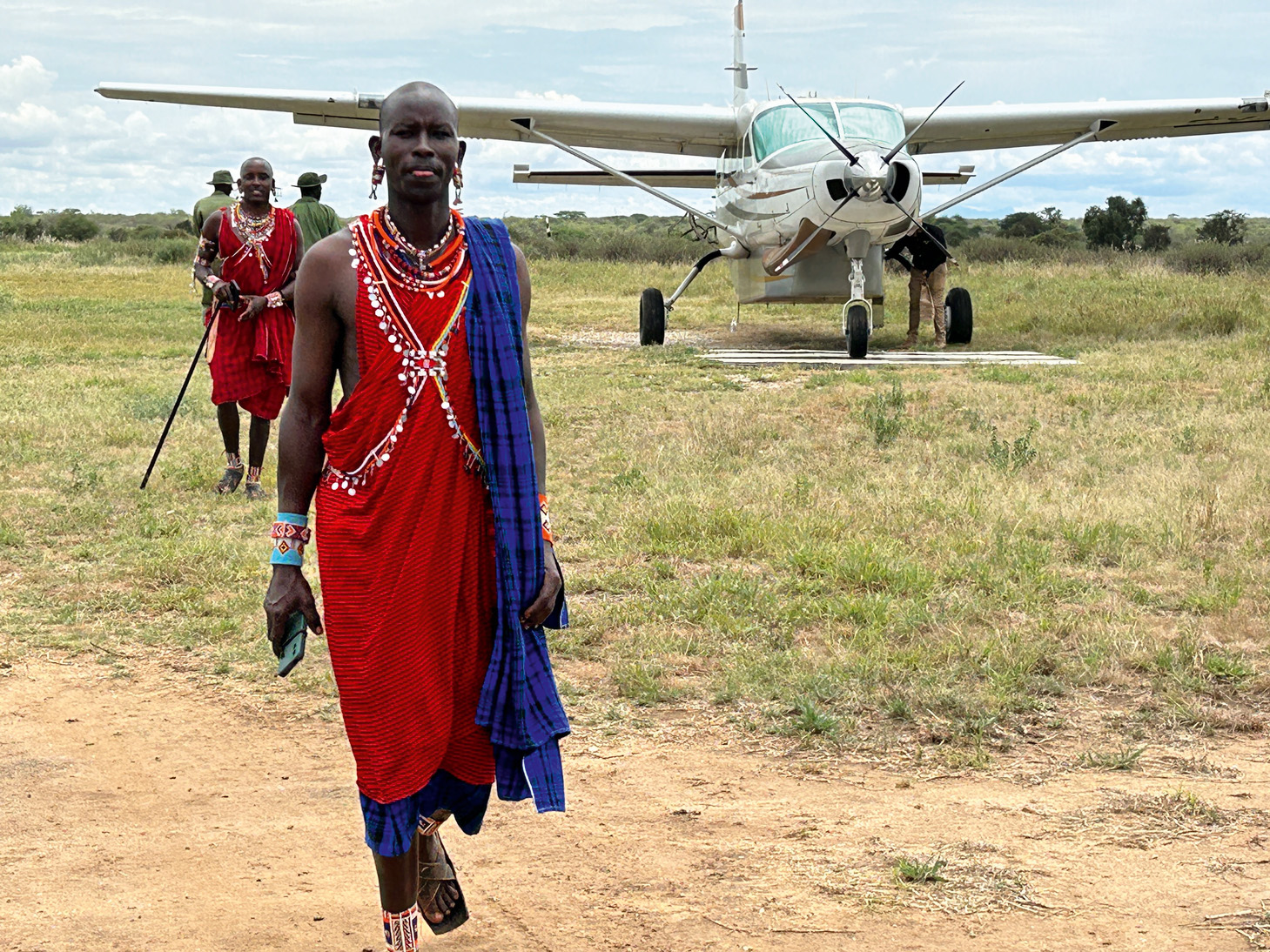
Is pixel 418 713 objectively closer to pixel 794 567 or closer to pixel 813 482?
pixel 794 567

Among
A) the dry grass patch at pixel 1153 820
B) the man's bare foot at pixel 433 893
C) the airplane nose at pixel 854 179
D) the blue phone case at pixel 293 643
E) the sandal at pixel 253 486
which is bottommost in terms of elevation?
the dry grass patch at pixel 1153 820

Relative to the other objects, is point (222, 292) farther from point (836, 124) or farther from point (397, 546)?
point (836, 124)

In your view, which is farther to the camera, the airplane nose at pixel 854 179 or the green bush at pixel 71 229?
the green bush at pixel 71 229

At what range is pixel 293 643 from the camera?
300 centimetres

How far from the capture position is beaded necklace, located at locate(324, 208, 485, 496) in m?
A: 2.79

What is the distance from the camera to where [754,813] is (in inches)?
157

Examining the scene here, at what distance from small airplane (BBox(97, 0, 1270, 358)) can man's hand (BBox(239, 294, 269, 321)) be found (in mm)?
8142

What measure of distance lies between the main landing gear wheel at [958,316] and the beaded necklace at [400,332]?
14.6 metres

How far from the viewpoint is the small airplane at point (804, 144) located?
1498 cm

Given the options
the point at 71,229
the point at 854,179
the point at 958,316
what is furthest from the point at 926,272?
the point at 71,229

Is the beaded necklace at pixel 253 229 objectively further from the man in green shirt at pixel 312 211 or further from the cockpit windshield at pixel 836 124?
the cockpit windshield at pixel 836 124

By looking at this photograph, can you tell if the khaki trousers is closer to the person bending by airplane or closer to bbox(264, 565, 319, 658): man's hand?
the person bending by airplane

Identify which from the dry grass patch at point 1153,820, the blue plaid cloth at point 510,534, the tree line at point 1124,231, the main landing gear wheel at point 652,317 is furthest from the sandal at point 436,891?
the tree line at point 1124,231

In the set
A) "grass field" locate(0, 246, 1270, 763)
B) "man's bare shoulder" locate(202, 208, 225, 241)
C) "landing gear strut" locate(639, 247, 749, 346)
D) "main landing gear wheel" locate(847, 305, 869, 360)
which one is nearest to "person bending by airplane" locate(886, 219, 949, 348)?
"main landing gear wheel" locate(847, 305, 869, 360)
